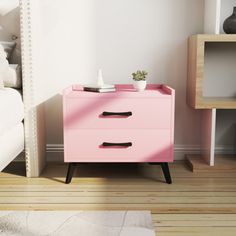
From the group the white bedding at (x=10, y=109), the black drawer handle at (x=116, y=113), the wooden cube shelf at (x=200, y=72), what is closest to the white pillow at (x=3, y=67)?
the white bedding at (x=10, y=109)

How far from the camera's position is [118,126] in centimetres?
185

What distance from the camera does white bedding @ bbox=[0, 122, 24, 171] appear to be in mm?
1591

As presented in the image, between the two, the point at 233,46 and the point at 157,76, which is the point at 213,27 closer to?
the point at 233,46

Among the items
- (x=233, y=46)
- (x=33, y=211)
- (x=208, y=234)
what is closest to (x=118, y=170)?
(x=33, y=211)

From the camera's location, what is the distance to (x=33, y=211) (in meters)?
1.55

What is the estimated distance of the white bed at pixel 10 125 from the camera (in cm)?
158

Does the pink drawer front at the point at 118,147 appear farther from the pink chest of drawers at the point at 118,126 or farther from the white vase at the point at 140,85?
the white vase at the point at 140,85

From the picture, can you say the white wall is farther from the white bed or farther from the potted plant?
the white bed

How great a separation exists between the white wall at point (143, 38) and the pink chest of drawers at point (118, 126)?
0.45m

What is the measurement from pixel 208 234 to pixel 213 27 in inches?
45.4

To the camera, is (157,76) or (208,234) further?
(157,76)

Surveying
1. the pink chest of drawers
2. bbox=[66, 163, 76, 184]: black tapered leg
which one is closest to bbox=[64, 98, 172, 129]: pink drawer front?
the pink chest of drawers

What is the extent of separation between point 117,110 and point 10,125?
51 centimetres

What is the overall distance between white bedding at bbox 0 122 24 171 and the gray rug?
0.23 metres
